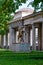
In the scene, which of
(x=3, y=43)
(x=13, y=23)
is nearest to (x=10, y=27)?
(x=13, y=23)

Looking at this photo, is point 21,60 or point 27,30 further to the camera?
point 27,30

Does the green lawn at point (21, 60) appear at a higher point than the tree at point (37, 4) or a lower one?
lower

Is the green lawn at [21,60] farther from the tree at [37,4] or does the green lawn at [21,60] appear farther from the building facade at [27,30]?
the building facade at [27,30]

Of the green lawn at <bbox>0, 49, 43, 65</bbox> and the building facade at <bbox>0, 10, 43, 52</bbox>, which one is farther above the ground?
the building facade at <bbox>0, 10, 43, 52</bbox>

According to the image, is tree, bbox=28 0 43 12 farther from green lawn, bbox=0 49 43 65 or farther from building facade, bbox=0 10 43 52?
building facade, bbox=0 10 43 52

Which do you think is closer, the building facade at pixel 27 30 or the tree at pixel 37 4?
the tree at pixel 37 4

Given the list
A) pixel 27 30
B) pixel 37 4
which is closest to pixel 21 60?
pixel 37 4

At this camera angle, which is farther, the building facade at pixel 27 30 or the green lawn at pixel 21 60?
the building facade at pixel 27 30

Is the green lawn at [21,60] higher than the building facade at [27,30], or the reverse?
the building facade at [27,30]

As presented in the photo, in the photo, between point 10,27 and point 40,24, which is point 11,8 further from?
point 10,27

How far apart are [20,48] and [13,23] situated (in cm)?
2127

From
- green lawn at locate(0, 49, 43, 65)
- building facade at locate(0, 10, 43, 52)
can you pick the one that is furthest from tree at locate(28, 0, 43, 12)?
building facade at locate(0, 10, 43, 52)

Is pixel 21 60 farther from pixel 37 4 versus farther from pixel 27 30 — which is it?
pixel 27 30

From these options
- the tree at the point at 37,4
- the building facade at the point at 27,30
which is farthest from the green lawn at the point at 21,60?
the building facade at the point at 27,30
